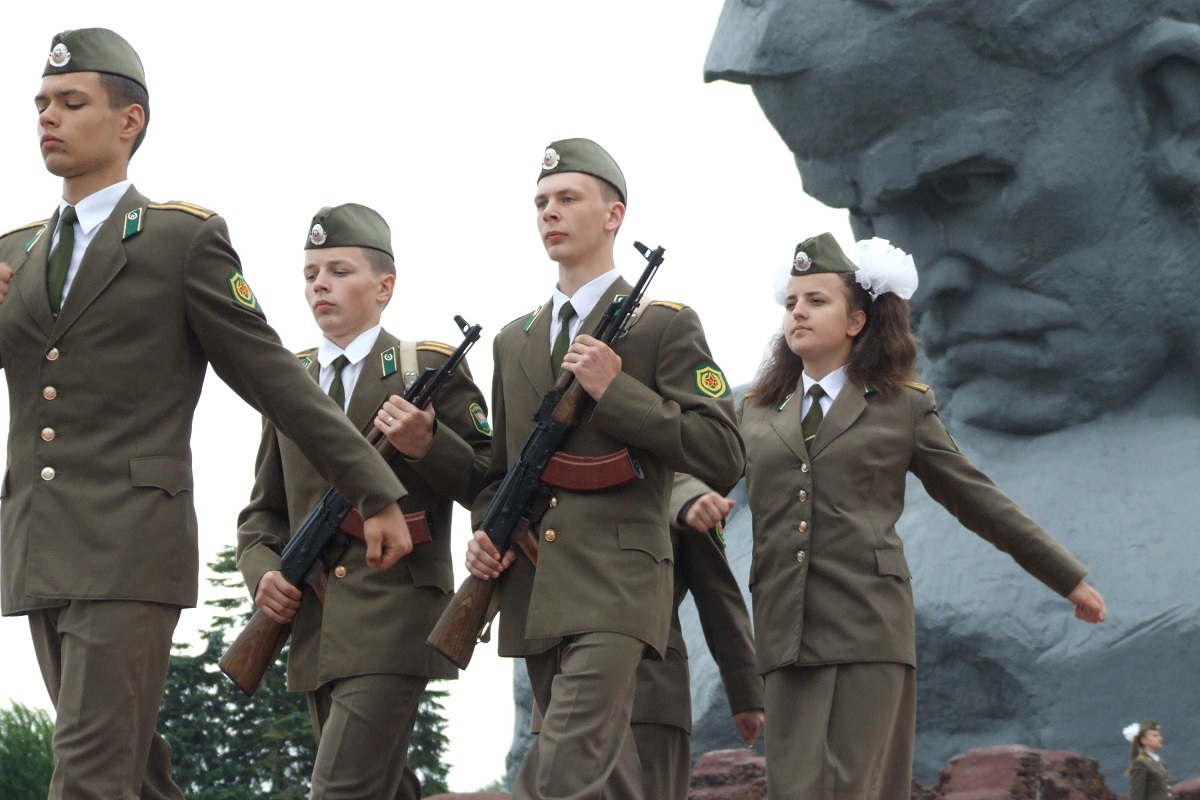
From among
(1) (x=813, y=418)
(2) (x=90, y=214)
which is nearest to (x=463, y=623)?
(1) (x=813, y=418)

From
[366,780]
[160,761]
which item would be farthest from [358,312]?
[160,761]

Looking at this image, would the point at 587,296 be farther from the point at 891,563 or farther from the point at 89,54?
the point at 89,54

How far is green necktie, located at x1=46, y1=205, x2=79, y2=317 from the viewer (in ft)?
→ 14.0

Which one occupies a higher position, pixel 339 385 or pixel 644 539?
pixel 339 385

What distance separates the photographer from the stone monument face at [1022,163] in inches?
326

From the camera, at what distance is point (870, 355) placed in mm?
5695

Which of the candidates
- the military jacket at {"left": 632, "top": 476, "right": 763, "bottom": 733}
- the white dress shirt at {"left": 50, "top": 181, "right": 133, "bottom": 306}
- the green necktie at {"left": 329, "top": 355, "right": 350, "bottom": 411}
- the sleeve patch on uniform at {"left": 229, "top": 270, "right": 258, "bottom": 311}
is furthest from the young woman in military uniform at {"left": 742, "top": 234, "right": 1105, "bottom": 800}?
the white dress shirt at {"left": 50, "top": 181, "right": 133, "bottom": 306}

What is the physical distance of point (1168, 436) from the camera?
328 inches

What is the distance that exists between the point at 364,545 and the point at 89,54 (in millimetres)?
1737

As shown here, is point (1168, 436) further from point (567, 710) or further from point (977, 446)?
point (567, 710)

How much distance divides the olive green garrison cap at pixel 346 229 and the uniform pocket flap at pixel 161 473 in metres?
1.67

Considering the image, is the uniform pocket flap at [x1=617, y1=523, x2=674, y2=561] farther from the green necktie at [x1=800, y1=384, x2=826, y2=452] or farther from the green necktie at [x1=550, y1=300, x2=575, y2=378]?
the green necktie at [x1=800, y1=384, x2=826, y2=452]

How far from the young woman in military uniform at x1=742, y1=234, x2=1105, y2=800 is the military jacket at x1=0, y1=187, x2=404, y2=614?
1532 mm

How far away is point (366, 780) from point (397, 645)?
375 mm
